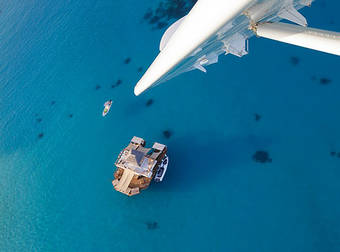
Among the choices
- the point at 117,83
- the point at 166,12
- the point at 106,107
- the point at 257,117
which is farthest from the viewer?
the point at 166,12

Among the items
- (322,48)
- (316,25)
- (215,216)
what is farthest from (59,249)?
(316,25)

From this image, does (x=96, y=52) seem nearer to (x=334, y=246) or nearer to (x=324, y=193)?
(x=324, y=193)

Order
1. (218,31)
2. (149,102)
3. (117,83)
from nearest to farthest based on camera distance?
(218,31), (149,102), (117,83)

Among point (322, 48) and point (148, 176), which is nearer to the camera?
point (322, 48)

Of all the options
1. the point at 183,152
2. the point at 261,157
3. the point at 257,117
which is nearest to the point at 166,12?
the point at 257,117

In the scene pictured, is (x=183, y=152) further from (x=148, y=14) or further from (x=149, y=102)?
(x=148, y=14)

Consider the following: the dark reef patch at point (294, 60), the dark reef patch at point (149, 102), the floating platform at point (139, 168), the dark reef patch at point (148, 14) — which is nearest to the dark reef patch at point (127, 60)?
the dark reef patch at point (149, 102)
